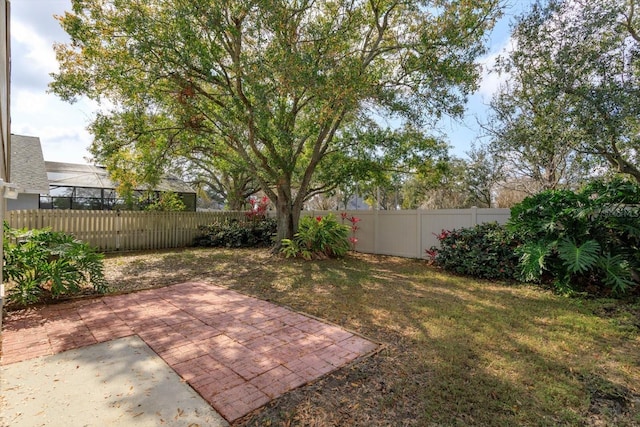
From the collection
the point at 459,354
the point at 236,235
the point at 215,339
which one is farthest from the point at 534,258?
the point at 236,235

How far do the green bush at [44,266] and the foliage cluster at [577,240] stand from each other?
690 centimetres

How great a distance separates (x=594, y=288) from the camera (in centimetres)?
525

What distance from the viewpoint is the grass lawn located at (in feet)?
7.11

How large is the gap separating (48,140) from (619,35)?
1908 centimetres

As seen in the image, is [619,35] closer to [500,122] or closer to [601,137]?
[601,137]

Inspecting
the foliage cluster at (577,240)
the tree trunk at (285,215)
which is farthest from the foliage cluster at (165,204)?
the foliage cluster at (577,240)

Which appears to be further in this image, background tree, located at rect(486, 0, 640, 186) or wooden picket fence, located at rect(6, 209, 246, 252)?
wooden picket fence, located at rect(6, 209, 246, 252)

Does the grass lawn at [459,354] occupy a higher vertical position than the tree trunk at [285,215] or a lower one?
lower

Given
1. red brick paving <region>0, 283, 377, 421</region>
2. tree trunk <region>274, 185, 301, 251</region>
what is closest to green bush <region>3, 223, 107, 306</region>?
red brick paving <region>0, 283, 377, 421</region>

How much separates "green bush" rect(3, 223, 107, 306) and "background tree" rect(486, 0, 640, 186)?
350 inches

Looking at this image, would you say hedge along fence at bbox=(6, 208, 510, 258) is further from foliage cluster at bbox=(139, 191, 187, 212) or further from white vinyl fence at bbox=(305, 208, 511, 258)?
foliage cluster at bbox=(139, 191, 187, 212)

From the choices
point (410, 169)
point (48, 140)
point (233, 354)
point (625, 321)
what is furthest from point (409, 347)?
point (48, 140)

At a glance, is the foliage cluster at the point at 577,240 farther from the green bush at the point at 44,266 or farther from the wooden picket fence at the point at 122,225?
the wooden picket fence at the point at 122,225

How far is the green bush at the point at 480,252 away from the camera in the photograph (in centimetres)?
623
